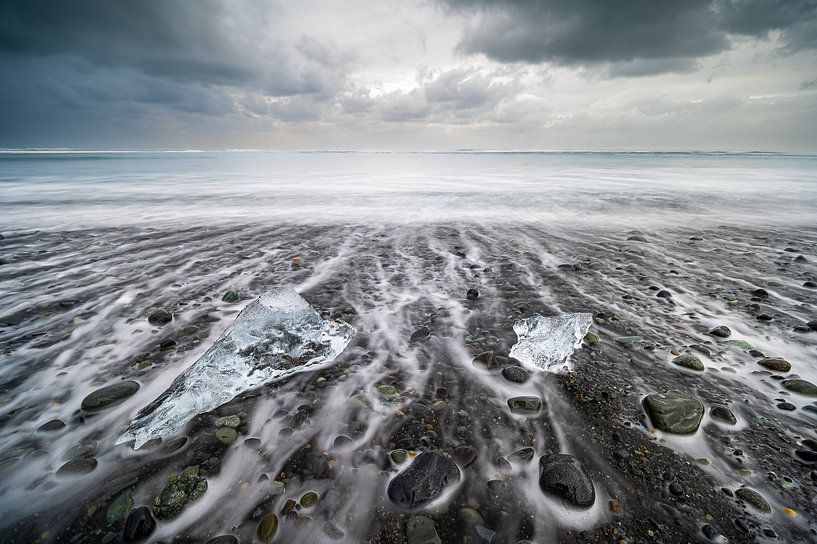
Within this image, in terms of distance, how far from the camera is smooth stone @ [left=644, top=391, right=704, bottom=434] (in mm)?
2502

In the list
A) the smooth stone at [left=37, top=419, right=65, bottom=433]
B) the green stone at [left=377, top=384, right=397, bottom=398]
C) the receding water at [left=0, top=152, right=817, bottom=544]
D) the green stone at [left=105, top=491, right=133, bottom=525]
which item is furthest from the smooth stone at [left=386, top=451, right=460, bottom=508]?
the smooth stone at [left=37, top=419, right=65, bottom=433]

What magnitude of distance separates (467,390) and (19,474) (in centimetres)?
307

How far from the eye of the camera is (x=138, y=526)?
1.83m

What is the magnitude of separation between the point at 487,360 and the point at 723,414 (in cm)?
180

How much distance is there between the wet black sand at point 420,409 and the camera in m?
1.93

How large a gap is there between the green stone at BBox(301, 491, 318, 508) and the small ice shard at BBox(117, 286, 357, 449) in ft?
3.87

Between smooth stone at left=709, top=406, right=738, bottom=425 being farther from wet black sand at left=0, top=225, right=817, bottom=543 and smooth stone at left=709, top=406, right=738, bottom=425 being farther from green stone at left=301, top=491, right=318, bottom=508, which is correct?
green stone at left=301, top=491, right=318, bottom=508

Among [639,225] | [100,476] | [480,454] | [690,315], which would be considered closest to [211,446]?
[100,476]

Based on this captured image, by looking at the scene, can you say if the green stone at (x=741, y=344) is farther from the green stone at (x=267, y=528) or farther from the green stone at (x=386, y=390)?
the green stone at (x=267, y=528)

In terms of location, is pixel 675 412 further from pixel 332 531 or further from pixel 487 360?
pixel 332 531

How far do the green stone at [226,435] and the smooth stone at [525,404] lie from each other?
6.89ft

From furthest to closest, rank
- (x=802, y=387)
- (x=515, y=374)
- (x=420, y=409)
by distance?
(x=515, y=374)
(x=802, y=387)
(x=420, y=409)


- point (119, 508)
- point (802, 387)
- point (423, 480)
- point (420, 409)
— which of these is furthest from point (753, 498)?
point (119, 508)

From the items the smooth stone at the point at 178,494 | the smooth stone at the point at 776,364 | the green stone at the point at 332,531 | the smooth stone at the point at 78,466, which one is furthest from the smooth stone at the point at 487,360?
the smooth stone at the point at 78,466
